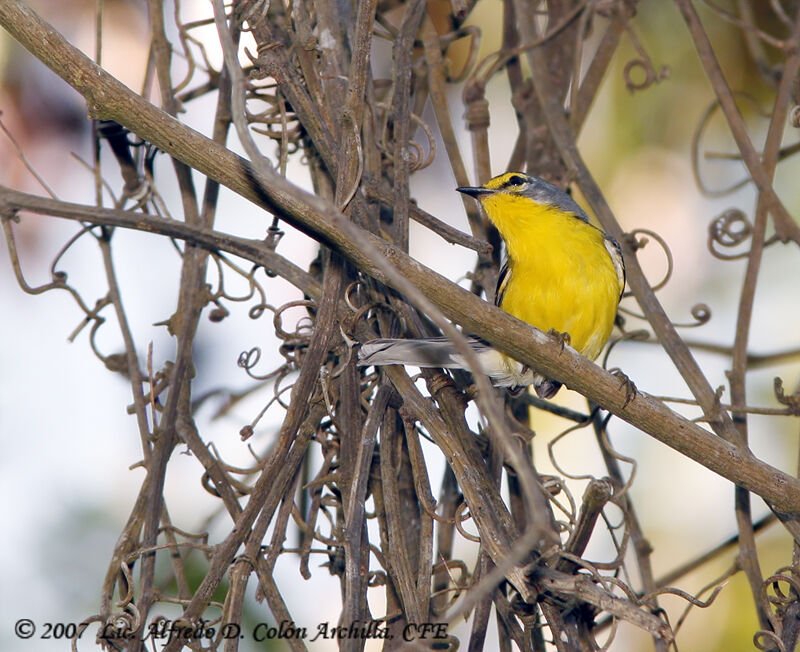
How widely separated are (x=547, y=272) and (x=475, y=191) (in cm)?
52

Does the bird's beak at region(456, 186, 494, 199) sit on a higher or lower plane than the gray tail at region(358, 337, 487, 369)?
higher

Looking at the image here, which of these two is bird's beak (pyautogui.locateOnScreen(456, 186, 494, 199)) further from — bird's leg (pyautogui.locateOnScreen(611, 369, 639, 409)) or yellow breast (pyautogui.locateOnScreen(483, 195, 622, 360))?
bird's leg (pyautogui.locateOnScreen(611, 369, 639, 409))

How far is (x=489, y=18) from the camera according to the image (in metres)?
4.62

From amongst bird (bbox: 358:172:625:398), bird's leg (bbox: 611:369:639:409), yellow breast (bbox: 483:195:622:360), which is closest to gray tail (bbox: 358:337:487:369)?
bird's leg (bbox: 611:369:639:409)

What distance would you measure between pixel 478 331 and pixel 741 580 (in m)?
2.97

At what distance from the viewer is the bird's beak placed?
3045 millimetres

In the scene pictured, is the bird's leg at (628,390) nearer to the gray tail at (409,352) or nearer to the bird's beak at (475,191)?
the gray tail at (409,352)

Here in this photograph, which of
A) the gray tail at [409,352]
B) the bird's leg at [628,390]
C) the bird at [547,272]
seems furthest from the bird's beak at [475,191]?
the bird's leg at [628,390]

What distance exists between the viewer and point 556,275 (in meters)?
3.36

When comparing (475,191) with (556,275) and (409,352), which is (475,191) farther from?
(409,352)

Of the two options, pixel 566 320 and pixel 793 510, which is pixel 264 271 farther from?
pixel 793 510

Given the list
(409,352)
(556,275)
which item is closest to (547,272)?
(556,275)

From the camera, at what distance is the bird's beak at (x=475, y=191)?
3045 millimetres

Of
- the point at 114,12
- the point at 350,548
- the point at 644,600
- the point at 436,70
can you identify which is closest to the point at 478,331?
the point at 350,548
